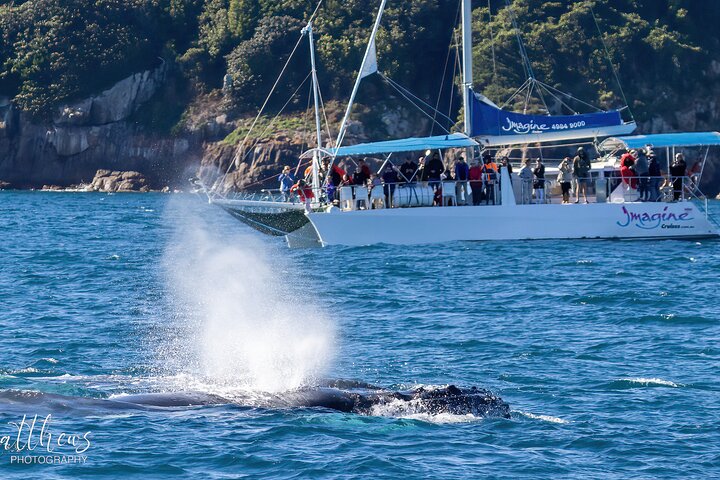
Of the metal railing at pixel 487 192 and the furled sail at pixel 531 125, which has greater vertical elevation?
the furled sail at pixel 531 125

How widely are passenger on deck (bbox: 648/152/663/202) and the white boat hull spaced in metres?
0.43

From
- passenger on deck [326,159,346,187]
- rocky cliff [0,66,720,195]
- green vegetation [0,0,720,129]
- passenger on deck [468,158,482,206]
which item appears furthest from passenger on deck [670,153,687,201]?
rocky cliff [0,66,720,195]

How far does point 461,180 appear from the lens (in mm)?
44562

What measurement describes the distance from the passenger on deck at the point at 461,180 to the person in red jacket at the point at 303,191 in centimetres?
524

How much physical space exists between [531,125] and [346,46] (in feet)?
170

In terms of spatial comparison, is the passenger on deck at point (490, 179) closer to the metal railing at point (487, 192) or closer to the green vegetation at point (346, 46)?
the metal railing at point (487, 192)

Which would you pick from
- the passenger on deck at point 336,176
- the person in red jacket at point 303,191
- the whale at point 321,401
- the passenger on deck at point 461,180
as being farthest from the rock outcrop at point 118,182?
the whale at point 321,401

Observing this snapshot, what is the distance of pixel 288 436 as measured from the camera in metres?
17.2

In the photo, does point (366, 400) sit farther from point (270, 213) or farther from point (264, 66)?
point (264, 66)

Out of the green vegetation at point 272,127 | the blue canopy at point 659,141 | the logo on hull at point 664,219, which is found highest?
the green vegetation at point 272,127

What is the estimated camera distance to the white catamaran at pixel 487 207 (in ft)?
147

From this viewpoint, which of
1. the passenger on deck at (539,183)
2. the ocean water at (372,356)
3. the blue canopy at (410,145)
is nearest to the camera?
the ocean water at (372,356)

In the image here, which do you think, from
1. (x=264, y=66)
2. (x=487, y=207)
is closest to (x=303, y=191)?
(x=487, y=207)

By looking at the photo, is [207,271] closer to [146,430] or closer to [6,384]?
[6,384]
